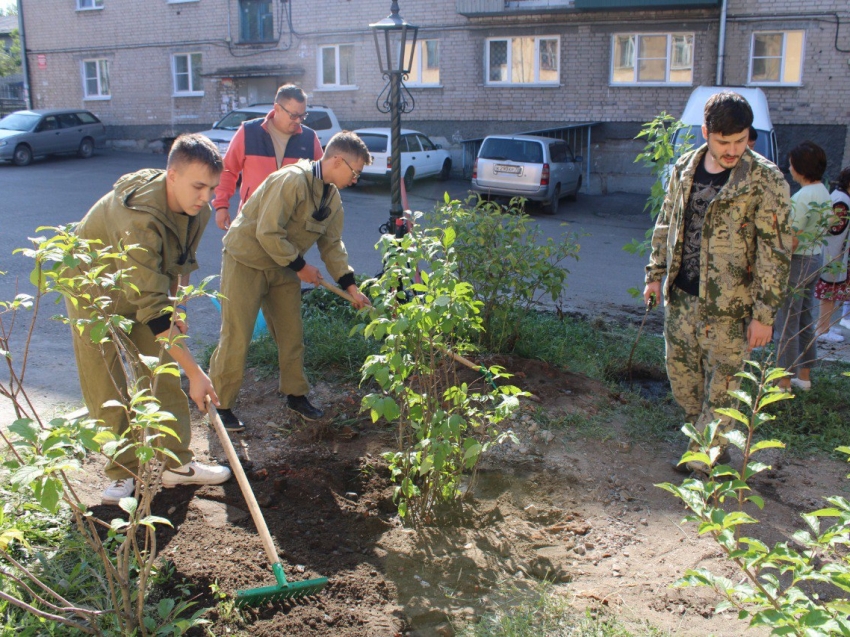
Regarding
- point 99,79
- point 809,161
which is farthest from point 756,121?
point 99,79

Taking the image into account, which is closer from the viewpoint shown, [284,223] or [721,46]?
[284,223]

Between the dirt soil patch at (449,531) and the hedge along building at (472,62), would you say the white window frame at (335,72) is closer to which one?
the hedge along building at (472,62)

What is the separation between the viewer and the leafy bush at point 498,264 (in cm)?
493

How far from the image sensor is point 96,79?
25.3 m

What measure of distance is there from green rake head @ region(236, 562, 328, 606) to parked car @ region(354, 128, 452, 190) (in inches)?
490

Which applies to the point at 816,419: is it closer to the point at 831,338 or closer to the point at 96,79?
the point at 831,338

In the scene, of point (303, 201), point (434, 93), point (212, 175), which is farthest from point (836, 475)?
point (434, 93)

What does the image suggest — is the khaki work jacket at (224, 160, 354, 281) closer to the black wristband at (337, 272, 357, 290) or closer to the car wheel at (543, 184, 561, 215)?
the black wristband at (337, 272, 357, 290)

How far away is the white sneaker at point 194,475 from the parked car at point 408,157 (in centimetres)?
1154

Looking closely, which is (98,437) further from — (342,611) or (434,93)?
(434,93)

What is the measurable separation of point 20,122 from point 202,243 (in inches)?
523

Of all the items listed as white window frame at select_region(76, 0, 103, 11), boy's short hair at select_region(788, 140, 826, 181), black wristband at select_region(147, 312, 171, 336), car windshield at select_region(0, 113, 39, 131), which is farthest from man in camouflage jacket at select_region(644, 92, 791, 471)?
white window frame at select_region(76, 0, 103, 11)

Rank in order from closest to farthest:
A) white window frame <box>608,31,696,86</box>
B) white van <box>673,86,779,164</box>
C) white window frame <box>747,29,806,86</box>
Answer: white van <box>673,86,779,164</box>, white window frame <box>747,29,806,86</box>, white window frame <box>608,31,696,86</box>

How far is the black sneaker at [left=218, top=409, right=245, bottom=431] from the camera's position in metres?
4.29
